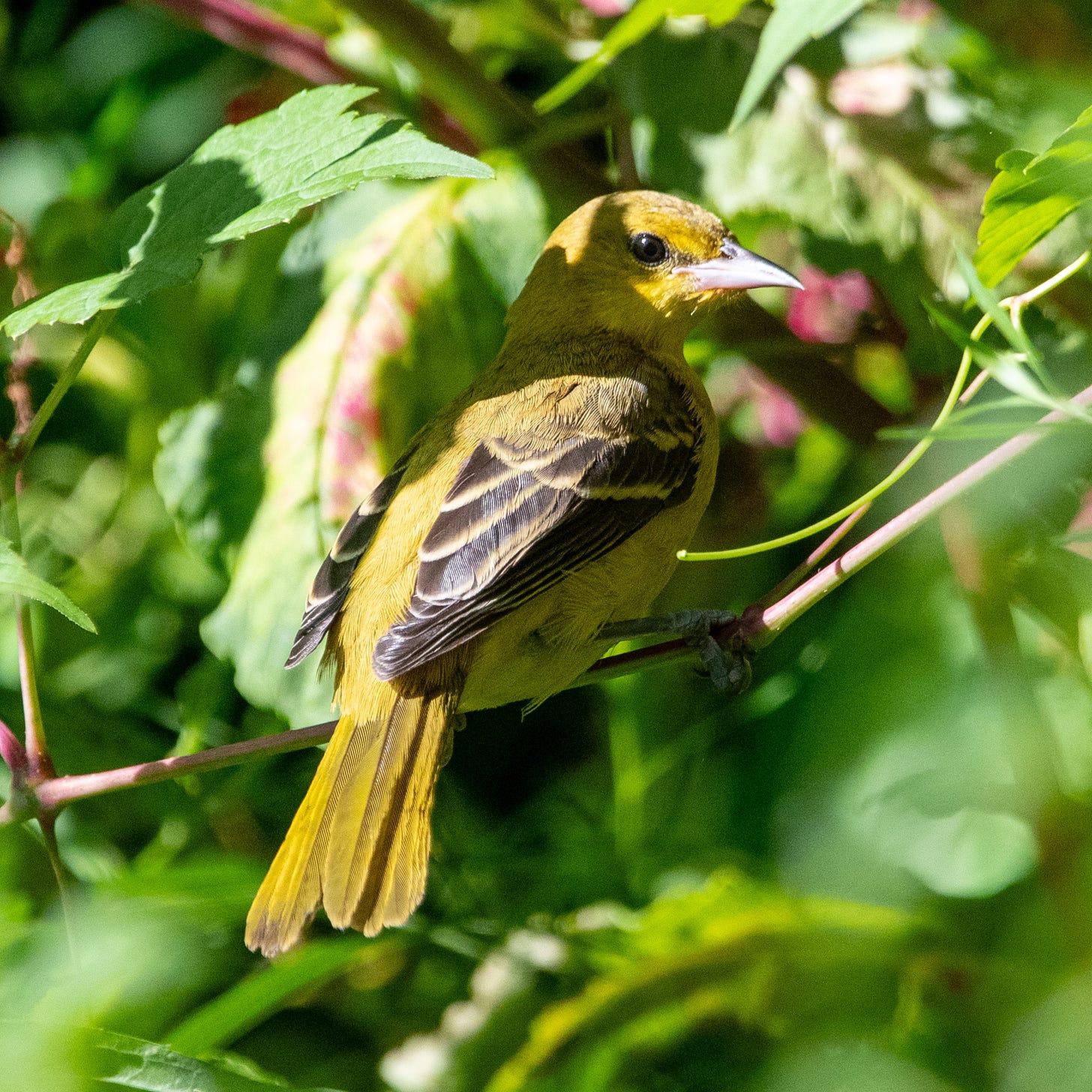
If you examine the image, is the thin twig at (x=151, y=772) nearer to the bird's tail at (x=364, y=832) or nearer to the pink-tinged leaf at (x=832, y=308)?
the bird's tail at (x=364, y=832)

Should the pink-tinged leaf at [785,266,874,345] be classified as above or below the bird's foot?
above

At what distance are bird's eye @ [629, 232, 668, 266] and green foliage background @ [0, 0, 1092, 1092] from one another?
21cm

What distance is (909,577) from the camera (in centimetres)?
298

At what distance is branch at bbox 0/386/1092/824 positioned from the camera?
175cm

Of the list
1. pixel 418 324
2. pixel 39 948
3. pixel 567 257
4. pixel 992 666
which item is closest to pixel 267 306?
pixel 418 324

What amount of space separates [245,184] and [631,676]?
5.27ft

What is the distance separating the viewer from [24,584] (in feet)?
5.18

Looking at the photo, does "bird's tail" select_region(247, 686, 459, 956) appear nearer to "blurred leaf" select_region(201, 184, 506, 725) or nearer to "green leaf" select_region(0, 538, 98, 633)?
"blurred leaf" select_region(201, 184, 506, 725)

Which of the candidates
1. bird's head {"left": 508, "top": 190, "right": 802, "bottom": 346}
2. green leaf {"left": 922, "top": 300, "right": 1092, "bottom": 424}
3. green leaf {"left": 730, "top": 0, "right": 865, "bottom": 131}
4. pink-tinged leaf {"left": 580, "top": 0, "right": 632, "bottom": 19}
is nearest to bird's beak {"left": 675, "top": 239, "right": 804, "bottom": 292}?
bird's head {"left": 508, "top": 190, "right": 802, "bottom": 346}

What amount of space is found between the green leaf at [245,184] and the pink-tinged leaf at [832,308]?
5.38 ft

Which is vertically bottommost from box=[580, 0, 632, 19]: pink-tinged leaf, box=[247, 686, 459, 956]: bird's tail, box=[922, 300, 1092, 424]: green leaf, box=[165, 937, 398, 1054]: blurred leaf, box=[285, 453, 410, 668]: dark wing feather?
box=[165, 937, 398, 1054]: blurred leaf

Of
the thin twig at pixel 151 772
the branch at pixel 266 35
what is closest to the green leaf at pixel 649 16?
the branch at pixel 266 35

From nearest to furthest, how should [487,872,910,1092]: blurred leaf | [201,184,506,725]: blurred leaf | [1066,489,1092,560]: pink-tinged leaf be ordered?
1. [487,872,910,1092]: blurred leaf
2. [1066,489,1092,560]: pink-tinged leaf
3. [201,184,506,725]: blurred leaf

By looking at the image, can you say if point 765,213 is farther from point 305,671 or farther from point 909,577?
point 305,671
